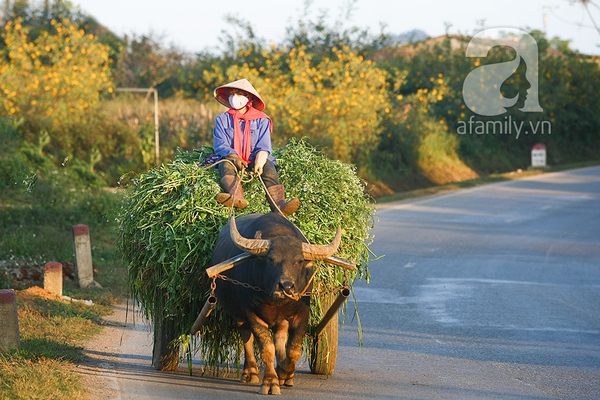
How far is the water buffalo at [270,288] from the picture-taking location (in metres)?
6.47

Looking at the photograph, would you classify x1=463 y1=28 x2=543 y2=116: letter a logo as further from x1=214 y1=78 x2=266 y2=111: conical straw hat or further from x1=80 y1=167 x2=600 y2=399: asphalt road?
x1=214 y1=78 x2=266 y2=111: conical straw hat

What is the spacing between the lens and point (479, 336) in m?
9.48

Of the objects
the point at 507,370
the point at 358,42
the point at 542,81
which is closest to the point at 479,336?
the point at 507,370

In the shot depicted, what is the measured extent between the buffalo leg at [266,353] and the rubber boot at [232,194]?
1192 millimetres

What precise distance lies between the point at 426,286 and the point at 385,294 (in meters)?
0.82

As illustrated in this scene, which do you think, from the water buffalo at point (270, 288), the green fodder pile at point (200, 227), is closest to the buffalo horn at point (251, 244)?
the water buffalo at point (270, 288)

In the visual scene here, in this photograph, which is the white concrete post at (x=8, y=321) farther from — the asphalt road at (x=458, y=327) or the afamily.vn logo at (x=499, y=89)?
the afamily.vn logo at (x=499, y=89)

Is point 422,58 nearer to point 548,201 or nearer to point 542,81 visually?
point 542,81

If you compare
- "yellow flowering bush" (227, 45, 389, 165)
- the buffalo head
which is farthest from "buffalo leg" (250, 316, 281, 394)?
→ "yellow flowering bush" (227, 45, 389, 165)

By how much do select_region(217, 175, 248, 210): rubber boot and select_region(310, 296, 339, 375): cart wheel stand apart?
1.06 m

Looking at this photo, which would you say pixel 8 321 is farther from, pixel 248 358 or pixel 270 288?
pixel 270 288

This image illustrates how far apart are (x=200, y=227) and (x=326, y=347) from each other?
1.41 m

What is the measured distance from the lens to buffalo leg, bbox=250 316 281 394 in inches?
266

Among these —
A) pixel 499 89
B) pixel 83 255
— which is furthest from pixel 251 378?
pixel 499 89
